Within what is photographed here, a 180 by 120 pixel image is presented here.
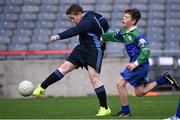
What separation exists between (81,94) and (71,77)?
0.55m

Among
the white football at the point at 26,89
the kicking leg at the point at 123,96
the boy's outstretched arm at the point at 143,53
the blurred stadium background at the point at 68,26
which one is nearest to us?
the boy's outstretched arm at the point at 143,53

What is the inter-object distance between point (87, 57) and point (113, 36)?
0.58m

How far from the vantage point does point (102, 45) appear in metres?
11.4

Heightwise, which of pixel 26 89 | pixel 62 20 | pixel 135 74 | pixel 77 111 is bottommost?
pixel 77 111

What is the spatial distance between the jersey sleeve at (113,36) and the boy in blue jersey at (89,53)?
16cm

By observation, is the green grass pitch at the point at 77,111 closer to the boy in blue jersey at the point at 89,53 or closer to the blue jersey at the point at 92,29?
the boy in blue jersey at the point at 89,53

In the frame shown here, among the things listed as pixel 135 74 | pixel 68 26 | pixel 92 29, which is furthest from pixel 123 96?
pixel 68 26

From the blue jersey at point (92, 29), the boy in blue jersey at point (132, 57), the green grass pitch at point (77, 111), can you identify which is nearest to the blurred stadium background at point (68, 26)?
the green grass pitch at point (77, 111)

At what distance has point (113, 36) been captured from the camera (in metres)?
11.2

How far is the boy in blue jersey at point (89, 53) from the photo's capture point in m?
11.1

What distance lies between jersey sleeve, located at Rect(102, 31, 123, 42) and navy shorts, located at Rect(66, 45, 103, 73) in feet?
0.86

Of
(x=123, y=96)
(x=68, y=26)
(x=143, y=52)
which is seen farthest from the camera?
(x=68, y=26)

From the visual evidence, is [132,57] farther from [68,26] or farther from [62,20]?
[62,20]

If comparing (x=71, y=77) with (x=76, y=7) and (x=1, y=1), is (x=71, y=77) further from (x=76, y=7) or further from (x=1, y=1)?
(x=76, y=7)
